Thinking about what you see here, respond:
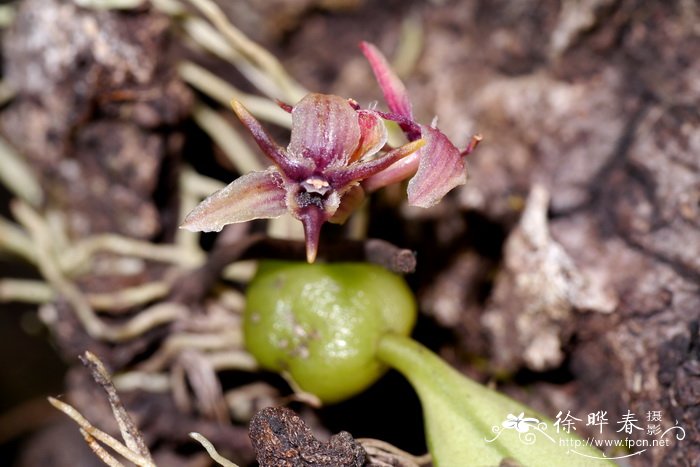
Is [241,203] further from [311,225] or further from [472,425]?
[472,425]

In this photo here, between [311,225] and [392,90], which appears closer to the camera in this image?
[311,225]

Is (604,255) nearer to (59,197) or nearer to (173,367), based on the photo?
(173,367)

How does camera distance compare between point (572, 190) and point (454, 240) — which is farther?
point (454, 240)

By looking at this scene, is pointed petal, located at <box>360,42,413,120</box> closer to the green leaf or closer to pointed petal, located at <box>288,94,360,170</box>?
pointed petal, located at <box>288,94,360,170</box>

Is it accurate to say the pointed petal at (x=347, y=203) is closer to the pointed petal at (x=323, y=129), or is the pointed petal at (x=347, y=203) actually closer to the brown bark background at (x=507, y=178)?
the pointed petal at (x=323, y=129)

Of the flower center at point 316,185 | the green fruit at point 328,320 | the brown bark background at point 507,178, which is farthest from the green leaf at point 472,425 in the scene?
the flower center at point 316,185

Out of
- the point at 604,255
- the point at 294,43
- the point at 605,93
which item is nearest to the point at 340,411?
the point at 604,255

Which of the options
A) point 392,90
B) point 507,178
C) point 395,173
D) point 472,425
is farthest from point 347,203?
point 507,178
